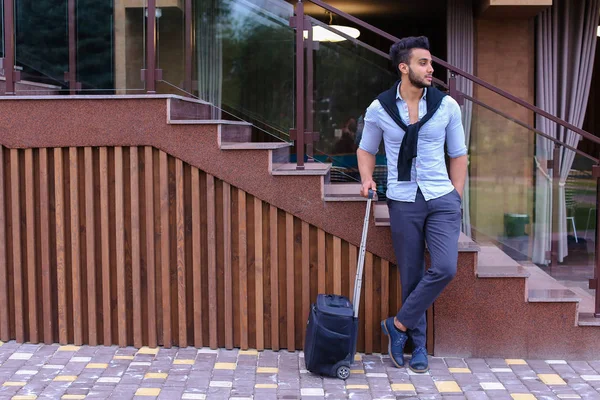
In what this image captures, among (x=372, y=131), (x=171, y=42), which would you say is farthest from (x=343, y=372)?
(x=171, y=42)

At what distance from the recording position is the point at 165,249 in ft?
17.6

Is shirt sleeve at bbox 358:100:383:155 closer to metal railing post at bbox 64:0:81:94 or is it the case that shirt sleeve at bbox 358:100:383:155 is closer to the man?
the man

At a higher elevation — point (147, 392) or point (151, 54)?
point (151, 54)

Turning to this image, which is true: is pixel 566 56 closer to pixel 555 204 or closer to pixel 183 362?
pixel 555 204

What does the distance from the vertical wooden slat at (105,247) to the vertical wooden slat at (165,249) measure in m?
0.37

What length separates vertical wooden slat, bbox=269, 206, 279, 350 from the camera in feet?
17.3

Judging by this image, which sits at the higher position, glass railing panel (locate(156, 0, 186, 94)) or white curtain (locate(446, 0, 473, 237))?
white curtain (locate(446, 0, 473, 237))

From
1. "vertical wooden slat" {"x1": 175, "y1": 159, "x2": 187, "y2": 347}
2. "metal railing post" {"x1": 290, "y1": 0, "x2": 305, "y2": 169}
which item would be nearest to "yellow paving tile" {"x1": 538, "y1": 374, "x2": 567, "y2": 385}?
"metal railing post" {"x1": 290, "y1": 0, "x2": 305, "y2": 169}

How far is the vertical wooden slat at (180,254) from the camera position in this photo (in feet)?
17.4

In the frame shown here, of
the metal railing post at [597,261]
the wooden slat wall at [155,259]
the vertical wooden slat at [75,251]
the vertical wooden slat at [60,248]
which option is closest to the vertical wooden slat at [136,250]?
the wooden slat wall at [155,259]

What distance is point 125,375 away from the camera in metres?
4.84

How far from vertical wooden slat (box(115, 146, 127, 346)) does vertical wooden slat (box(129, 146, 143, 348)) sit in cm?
6

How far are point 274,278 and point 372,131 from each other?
3.79 feet

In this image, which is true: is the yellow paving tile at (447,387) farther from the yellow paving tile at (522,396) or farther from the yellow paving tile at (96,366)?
the yellow paving tile at (96,366)
